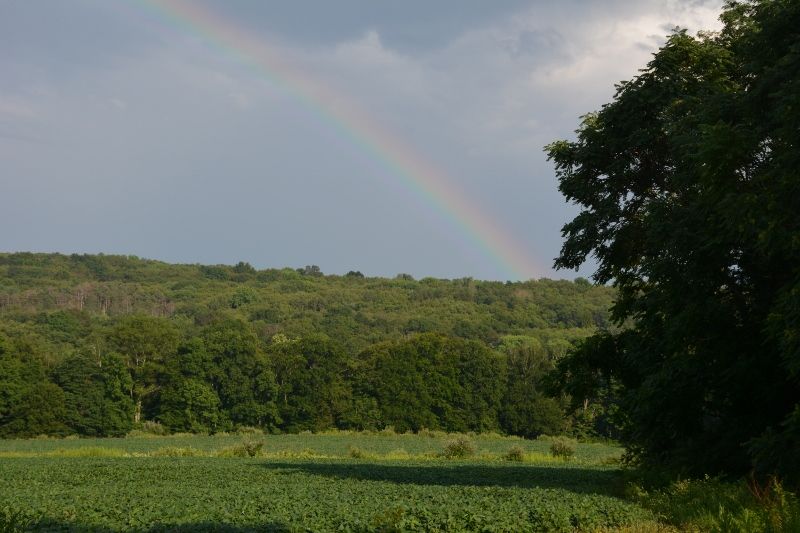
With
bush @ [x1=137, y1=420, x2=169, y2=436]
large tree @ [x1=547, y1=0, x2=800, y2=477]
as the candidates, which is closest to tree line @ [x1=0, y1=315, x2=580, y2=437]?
bush @ [x1=137, y1=420, x2=169, y2=436]

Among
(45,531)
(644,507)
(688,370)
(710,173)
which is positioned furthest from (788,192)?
(45,531)

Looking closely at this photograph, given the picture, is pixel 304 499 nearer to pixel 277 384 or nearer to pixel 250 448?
pixel 250 448

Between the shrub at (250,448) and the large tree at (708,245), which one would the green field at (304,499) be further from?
the shrub at (250,448)

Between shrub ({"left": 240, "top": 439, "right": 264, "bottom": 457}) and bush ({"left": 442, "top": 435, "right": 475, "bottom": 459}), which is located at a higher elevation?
bush ({"left": 442, "top": 435, "right": 475, "bottom": 459})

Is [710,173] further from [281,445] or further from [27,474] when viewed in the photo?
[281,445]

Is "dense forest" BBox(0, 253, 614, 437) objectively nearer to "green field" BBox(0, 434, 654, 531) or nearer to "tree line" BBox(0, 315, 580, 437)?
"tree line" BBox(0, 315, 580, 437)

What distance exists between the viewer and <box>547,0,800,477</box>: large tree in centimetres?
1994

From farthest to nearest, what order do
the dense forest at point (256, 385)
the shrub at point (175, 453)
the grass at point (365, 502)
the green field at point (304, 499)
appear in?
the dense forest at point (256, 385)
the shrub at point (175, 453)
the green field at point (304, 499)
the grass at point (365, 502)

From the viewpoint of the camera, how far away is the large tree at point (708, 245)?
65.4 ft

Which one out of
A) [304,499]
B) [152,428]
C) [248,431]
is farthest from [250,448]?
[248,431]

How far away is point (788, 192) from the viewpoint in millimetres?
19750

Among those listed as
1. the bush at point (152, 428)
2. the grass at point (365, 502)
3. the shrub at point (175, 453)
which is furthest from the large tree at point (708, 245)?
the bush at point (152, 428)

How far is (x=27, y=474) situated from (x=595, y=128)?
27.2 m

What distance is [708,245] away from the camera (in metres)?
21.4
